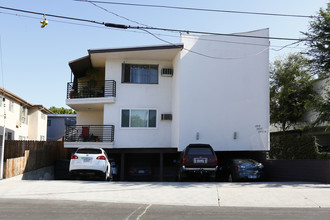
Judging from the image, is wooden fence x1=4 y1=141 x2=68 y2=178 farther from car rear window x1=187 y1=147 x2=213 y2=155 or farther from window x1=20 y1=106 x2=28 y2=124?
window x1=20 y1=106 x2=28 y2=124

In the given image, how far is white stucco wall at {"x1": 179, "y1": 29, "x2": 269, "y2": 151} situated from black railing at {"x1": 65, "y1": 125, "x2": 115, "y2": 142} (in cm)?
480

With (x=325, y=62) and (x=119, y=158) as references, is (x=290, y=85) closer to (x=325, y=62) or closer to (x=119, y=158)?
(x=325, y=62)

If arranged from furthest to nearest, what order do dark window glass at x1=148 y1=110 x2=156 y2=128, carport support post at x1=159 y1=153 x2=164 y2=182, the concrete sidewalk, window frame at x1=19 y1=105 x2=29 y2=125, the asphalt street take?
window frame at x1=19 y1=105 x2=29 y2=125, dark window glass at x1=148 y1=110 x2=156 y2=128, carport support post at x1=159 y1=153 x2=164 y2=182, the concrete sidewalk, the asphalt street

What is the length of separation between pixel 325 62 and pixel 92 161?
1373cm

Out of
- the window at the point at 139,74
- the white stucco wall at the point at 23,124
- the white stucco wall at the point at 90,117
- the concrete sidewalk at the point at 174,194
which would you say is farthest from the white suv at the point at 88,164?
the white stucco wall at the point at 23,124

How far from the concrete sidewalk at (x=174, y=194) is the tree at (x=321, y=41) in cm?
903

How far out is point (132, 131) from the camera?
21016mm

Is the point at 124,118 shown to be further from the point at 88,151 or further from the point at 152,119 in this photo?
the point at 88,151

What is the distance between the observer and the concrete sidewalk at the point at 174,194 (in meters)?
10.4

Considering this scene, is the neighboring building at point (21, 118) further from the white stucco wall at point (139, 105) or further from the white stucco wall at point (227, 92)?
the white stucco wall at point (227, 92)

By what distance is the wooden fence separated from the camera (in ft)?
52.0

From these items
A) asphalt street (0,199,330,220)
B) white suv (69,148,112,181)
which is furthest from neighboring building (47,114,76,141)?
asphalt street (0,199,330,220)

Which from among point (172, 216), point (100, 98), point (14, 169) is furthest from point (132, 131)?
point (172, 216)

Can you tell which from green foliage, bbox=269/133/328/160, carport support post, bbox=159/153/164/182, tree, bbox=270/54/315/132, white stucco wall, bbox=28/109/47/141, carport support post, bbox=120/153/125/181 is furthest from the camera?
white stucco wall, bbox=28/109/47/141
